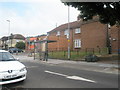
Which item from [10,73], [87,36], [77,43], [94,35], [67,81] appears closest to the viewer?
[10,73]

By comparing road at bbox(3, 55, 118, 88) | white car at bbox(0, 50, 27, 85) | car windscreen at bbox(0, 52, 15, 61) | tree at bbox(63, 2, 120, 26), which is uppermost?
tree at bbox(63, 2, 120, 26)

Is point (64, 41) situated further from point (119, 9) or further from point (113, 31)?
point (119, 9)

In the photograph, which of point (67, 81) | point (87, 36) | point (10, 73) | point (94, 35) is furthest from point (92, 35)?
point (10, 73)

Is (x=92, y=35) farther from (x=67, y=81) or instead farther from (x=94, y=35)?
(x=67, y=81)

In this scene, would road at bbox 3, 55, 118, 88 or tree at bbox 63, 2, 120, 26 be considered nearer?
road at bbox 3, 55, 118, 88

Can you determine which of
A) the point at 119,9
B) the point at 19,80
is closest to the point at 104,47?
the point at 119,9

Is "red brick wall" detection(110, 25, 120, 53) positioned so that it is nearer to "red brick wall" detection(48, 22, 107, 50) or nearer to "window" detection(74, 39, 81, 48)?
"red brick wall" detection(48, 22, 107, 50)

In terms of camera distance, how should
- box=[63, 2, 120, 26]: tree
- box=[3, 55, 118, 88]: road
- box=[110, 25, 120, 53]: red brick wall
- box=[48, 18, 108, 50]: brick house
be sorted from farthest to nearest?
box=[48, 18, 108, 50]: brick house < box=[110, 25, 120, 53]: red brick wall < box=[63, 2, 120, 26]: tree < box=[3, 55, 118, 88]: road

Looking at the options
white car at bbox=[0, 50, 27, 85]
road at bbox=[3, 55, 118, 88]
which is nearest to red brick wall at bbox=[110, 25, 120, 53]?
road at bbox=[3, 55, 118, 88]

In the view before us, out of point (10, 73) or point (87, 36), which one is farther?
point (87, 36)

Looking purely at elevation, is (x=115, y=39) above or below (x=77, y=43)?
above

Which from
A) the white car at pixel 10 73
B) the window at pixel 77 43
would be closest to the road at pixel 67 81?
the white car at pixel 10 73

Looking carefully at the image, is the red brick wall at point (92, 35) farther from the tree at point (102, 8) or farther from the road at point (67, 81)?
the road at point (67, 81)

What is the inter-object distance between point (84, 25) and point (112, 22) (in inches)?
605
